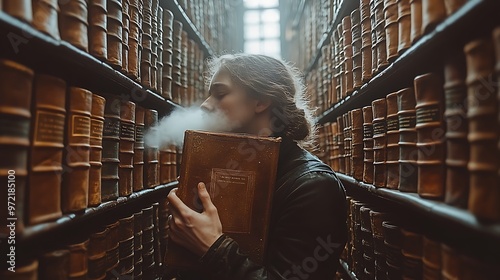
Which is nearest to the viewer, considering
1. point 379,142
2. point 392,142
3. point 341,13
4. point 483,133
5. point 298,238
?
point 483,133

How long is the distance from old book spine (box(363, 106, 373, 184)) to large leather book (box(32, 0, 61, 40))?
1119mm

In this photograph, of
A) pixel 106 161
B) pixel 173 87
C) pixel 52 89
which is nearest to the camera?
pixel 52 89

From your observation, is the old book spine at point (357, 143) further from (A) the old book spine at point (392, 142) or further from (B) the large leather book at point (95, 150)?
(B) the large leather book at point (95, 150)

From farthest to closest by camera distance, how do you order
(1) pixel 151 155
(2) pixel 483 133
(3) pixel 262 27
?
(3) pixel 262 27
(1) pixel 151 155
(2) pixel 483 133

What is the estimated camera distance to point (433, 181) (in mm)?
945

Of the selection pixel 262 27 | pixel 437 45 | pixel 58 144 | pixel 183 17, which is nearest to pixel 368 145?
pixel 437 45

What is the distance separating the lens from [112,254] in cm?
121

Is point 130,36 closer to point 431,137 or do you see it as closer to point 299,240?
point 299,240

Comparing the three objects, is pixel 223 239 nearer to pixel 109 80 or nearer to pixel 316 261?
pixel 316 261

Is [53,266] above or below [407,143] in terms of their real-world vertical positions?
below

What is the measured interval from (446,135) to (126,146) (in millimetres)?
1026

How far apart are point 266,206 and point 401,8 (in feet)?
2.40

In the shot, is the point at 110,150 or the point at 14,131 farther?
the point at 110,150

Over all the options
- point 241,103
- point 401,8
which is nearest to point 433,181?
point 401,8
